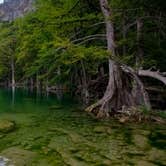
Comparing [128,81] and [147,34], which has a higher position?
[147,34]

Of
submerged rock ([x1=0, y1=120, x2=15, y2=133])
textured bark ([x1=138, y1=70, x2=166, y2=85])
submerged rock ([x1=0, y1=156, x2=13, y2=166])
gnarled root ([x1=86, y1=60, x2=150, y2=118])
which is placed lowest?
submerged rock ([x1=0, y1=156, x2=13, y2=166])

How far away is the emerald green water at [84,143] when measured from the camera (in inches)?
511

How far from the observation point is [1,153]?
1397cm

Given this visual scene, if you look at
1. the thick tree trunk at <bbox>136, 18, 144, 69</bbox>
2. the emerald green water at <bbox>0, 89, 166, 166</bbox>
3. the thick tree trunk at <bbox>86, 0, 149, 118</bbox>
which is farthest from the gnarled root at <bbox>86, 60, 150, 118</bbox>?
the thick tree trunk at <bbox>136, 18, 144, 69</bbox>

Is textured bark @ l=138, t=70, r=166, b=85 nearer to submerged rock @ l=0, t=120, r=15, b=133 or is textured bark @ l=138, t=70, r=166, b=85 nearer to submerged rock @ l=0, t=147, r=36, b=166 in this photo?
submerged rock @ l=0, t=120, r=15, b=133

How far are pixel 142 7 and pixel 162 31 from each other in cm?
316

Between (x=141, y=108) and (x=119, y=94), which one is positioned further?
(x=119, y=94)

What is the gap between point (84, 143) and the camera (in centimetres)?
1584

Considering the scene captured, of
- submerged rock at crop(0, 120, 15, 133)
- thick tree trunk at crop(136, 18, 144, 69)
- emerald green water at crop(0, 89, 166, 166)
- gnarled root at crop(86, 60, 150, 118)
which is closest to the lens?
emerald green water at crop(0, 89, 166, 166)

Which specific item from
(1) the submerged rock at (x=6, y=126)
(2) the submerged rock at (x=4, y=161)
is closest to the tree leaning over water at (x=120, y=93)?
(1) the submerged rock at (x=6, y=126)

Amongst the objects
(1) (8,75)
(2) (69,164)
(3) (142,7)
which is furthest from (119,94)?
(1) (8,75)

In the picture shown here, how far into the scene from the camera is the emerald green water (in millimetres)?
12984

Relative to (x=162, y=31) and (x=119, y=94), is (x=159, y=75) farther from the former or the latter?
(x=162, y=31)

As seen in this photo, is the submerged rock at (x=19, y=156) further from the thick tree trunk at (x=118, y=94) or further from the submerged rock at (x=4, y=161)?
the thick tree trunk at (x=118, y=94)
